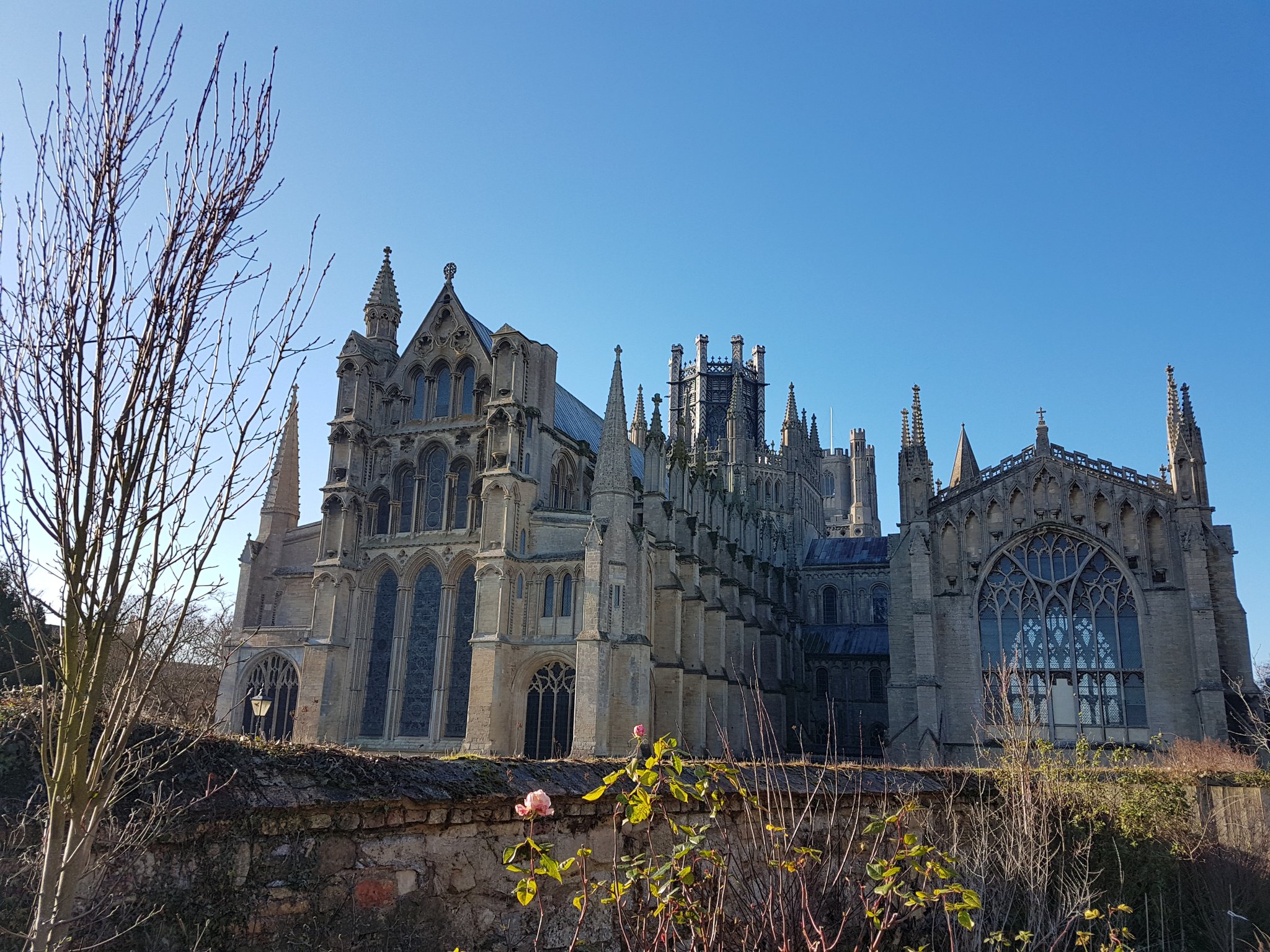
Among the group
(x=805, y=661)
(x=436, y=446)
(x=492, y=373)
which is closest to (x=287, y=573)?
(x=436, y=446)

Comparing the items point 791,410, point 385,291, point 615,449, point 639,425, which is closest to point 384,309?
point 385,291

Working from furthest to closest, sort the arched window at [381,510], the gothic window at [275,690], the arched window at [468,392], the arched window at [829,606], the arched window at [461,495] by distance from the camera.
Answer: the arched window at [829,606]
the arched window at [468,392]
the arched window at [381,510]
the arched window at [461,495]
the gothic window at [275,690]

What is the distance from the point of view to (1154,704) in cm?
3020

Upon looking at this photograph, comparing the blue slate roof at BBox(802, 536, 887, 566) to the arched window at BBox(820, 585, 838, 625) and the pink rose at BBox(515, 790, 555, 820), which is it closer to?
the arched window at BBox(820, 585, 838, 625)

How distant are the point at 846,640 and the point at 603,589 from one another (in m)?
28.6

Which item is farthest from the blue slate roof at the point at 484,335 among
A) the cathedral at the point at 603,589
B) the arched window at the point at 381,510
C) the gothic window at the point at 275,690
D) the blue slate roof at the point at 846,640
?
the blue slate roof at the point at 846,640

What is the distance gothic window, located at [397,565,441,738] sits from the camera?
3091cm

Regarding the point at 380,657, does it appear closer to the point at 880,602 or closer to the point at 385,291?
the point at 385,291

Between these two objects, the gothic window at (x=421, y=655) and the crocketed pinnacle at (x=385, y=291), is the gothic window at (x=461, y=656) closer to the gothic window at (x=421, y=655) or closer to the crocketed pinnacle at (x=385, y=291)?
the gothic window at (x=421, y=655)

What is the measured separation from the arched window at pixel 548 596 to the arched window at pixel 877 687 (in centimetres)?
2633

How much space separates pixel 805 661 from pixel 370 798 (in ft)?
155

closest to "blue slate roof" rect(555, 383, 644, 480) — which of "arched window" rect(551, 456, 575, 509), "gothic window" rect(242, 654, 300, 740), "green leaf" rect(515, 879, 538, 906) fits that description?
"arched window" rect(551, 456, 575, 509)

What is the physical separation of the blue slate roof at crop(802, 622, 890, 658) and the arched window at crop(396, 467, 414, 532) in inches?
1039

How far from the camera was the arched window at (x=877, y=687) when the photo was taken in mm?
49706
